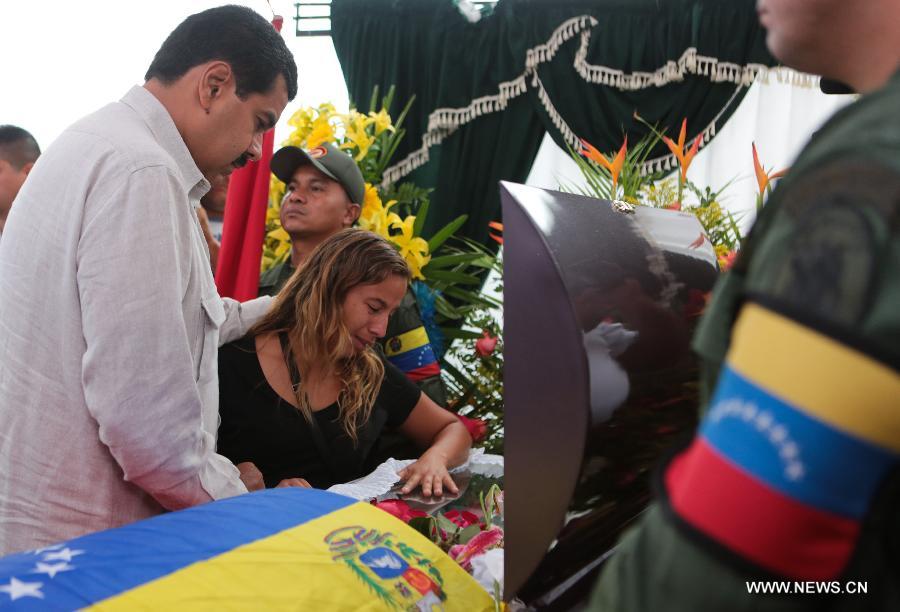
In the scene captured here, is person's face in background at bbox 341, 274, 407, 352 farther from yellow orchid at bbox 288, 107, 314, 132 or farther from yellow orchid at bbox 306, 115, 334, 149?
yellow orchid at bbox 288, 107, 314, 132

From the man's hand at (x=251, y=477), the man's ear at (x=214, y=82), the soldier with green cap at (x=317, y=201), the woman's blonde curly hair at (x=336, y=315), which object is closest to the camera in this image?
the man's ear at (x=214, y=82)

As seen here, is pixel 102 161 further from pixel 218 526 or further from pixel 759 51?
pixel 759 51

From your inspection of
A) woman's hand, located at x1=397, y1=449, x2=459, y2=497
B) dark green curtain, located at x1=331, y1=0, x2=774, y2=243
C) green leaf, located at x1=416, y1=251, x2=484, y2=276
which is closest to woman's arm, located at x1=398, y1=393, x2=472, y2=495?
woman's hand, located at x1=397, y1=449, x2=459, y2=497

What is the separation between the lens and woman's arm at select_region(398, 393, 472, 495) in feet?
4.38

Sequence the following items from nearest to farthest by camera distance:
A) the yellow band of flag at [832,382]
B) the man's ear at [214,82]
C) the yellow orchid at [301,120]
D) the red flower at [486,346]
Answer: the yellow band of flag at [832,382], the man's ear at [214,82], the red flower at [486,346], the yellow orchid at [301,120]

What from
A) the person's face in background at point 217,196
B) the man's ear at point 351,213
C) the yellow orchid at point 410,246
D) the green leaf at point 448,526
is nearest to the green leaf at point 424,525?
the green leaf at point 448,526

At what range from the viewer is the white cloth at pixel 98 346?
107 centimetres

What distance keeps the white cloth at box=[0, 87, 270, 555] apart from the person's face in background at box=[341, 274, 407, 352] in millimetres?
794

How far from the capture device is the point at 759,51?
11.3 ft

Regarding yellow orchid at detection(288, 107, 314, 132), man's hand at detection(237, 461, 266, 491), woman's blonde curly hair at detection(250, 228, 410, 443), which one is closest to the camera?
man's hand at detection(237, 461, 266, 491)

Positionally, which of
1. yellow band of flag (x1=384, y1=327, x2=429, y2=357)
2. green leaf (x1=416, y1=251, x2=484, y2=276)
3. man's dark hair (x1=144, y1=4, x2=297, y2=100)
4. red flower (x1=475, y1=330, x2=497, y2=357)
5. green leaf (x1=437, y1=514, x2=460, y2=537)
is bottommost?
yellow band of flag (x1=384, y1=327, x2=429, y2=357)

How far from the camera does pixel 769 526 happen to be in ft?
1.21

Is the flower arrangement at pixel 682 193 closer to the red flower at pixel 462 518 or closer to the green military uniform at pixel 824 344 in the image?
the red flower at pixel 462 518

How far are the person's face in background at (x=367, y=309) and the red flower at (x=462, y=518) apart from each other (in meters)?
0.85
